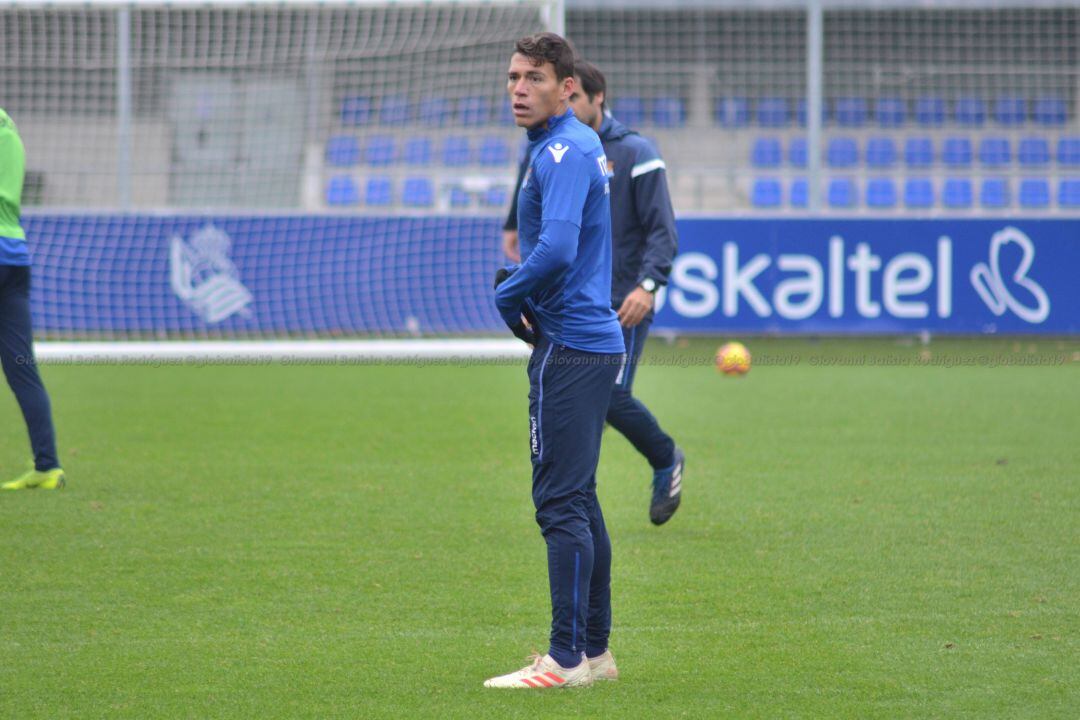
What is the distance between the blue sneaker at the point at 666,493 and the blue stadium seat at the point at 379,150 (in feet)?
31.5

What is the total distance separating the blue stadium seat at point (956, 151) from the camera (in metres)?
19.3

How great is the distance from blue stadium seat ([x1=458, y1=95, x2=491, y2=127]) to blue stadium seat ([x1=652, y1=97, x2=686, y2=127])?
465cm

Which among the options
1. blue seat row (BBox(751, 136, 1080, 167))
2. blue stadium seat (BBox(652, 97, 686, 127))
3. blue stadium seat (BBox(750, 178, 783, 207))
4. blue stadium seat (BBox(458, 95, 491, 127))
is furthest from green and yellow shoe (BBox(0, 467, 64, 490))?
blue seat row (BBox(751, 136, 1080, 167))

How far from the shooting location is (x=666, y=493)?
6402 mm

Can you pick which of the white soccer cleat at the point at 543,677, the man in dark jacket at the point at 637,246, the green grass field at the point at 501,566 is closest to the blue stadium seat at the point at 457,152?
the green grass field at the point at 501,566

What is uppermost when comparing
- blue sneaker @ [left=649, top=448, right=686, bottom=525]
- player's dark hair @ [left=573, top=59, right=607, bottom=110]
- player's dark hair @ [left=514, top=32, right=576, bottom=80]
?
player's dark hair @ [left=573, top=59, right=607, bottom=110]

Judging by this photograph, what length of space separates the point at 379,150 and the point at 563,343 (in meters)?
11.8

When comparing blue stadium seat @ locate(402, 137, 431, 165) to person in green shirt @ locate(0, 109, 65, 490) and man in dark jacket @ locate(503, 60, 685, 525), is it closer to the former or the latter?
person in green shirt @ locate(0, 109, 65, 490)

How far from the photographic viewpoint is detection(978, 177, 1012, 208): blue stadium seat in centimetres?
1889

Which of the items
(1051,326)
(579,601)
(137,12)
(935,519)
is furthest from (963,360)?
(579,601)

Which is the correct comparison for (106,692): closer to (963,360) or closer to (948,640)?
(948,640)

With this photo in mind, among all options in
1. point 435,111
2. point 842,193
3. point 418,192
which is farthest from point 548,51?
point 842,193

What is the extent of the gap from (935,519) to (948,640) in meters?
2.09

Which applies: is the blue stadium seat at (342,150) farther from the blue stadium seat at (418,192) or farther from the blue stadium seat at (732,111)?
the blue stadium seat at (732,111)
